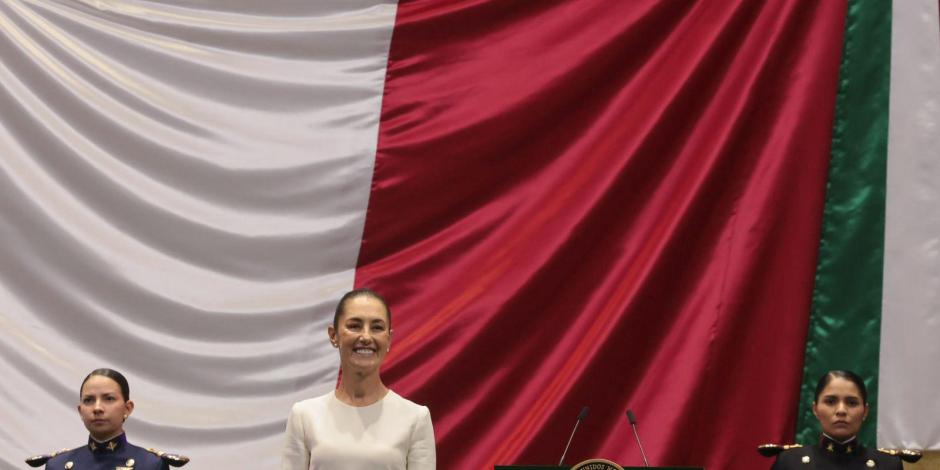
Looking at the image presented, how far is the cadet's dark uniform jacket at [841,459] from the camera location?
3.03m

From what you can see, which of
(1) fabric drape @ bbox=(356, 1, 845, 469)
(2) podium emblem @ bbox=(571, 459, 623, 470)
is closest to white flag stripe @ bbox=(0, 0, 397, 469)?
(1) fabric drape @ bbox=(356, 1, 845, 469)

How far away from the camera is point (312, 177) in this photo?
3736 mm

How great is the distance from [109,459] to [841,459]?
1801 mm

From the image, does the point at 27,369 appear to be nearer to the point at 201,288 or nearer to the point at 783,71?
the point at 201,288

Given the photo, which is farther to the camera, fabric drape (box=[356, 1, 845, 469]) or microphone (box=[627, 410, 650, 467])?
fabric drape (box=[356, 1, 845, 469])

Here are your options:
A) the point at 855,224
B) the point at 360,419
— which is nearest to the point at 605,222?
the point at 855,224

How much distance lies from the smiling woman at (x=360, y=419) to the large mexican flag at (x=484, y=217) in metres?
0.90

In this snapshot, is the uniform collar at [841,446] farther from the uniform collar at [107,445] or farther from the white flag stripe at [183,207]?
the uniform collar at [107,445]

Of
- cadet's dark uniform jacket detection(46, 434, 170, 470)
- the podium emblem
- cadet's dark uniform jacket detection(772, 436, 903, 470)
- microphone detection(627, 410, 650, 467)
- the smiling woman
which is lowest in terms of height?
cadet's dark uniform jacket detection(772, 436, 903, 470)

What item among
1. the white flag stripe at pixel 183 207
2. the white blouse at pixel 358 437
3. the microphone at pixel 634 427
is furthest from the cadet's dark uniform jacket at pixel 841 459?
the white flag stripe at pixel 183 207

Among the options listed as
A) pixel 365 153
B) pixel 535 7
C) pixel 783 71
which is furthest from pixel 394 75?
pixel 783 71

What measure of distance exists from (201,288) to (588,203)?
1.19 m

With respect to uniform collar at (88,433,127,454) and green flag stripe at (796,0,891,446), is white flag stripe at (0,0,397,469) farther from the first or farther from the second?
green flag stripe at (796,0,891,446)

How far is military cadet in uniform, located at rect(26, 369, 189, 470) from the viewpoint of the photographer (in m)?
2.95
